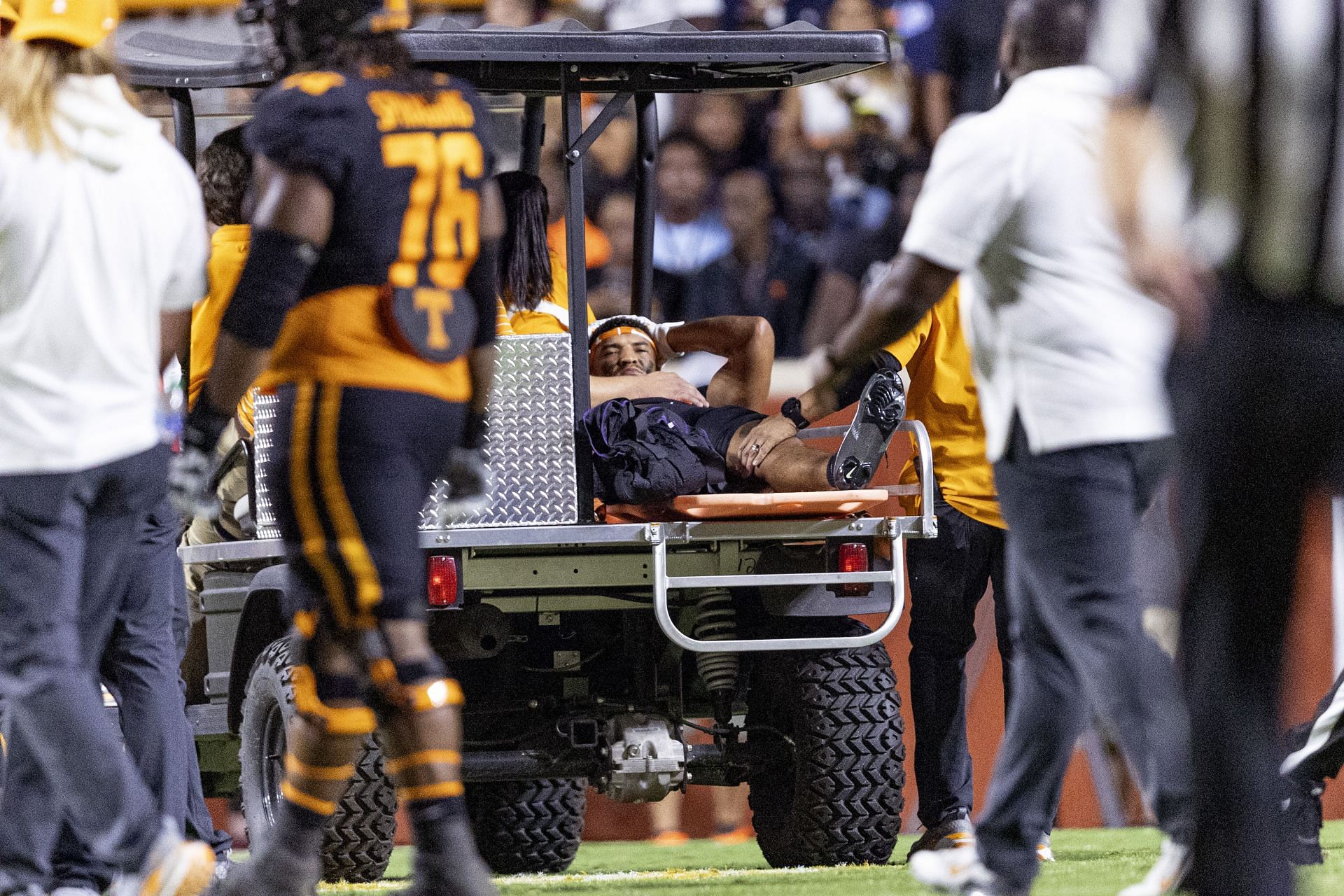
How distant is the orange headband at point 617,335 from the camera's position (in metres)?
7.24

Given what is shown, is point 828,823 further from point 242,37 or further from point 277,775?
point 242,37

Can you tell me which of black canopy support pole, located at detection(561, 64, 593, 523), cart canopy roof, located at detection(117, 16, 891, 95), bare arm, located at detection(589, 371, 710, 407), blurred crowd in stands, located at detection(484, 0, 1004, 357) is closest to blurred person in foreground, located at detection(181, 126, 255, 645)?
cart canopy roof, located at detection(117, 16, 891, 95)

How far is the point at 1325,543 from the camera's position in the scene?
344 inches

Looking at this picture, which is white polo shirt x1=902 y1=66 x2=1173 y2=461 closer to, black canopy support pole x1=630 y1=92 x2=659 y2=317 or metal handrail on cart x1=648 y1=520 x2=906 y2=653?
metal handrail on cart x1=648 y1=520 x2=906 y2=653

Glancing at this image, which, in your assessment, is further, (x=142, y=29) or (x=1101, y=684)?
(x=142, y=29)

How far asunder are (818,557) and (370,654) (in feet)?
8.55

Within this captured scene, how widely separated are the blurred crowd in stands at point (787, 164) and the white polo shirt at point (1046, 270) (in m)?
6.30

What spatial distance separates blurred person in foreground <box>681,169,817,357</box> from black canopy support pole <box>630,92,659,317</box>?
2.37 meters

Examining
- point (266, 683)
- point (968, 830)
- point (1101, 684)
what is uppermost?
point (1101, 684)

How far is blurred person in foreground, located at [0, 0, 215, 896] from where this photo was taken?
397 cm

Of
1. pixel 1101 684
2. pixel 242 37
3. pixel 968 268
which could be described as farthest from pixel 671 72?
pixel 1101 684

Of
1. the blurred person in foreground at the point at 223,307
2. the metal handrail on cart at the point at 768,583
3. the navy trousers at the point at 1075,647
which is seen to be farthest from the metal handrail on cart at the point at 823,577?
the navy trousers at the point at 1075,647

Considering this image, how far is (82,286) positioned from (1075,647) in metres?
2.09

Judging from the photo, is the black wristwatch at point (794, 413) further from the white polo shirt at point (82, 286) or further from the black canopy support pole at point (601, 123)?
the white polo shirt at point (82, 286)
